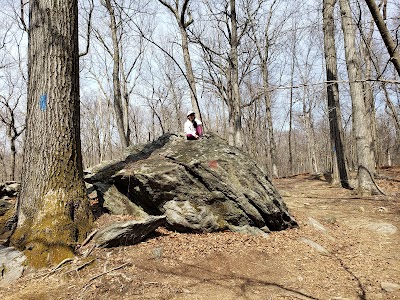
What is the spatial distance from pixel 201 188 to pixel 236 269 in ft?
6.15

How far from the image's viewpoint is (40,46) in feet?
14.1

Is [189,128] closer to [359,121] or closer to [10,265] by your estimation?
[10,265]

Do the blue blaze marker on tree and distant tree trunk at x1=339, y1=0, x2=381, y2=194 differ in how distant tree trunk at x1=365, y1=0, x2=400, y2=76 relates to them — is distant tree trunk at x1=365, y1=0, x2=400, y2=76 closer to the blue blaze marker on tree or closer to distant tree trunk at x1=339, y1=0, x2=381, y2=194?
the blue blaze marker on tree

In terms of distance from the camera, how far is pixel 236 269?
425 cm

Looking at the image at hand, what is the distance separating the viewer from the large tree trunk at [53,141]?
3986 millimetres

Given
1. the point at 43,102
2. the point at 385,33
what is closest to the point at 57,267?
the point at 43,102

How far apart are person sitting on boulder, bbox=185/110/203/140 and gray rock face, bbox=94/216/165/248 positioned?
2969 mm

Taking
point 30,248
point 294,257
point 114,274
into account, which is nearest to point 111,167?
point 30,248

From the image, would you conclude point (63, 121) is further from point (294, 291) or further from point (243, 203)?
point (294, 291)

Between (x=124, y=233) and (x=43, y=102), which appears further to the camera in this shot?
(x=124, y=233)

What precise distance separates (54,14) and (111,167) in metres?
3.32

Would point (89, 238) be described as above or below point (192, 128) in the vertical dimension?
below

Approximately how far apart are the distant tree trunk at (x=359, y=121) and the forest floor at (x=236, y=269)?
3.01m

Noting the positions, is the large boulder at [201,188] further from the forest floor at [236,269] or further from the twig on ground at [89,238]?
the twig on ground at [89,238]
